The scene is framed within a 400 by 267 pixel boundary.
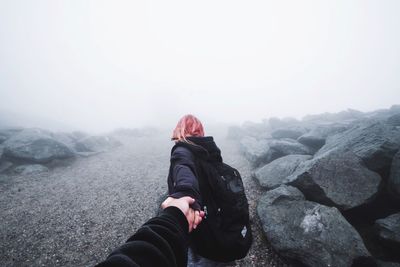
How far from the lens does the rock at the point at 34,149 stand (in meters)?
17.5

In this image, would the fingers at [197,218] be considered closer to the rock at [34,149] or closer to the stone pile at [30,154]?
the stone pile at [30,154]

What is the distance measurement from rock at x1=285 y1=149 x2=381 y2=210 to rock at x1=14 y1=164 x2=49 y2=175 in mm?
18607

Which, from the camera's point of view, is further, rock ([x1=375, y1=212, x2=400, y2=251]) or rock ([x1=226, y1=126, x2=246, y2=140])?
rock ([x1=226, y1=126, x2=246, y2=140])

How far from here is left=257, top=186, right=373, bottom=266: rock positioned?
6086mm

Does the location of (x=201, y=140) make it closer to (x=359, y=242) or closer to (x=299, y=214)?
(x=299, y=214)

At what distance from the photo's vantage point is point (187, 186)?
2867 mm

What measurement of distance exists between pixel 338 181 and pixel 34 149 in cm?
2244

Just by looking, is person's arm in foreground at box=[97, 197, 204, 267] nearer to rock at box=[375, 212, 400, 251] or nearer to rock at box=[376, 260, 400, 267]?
rock at box=[376, 260, 400, 267]

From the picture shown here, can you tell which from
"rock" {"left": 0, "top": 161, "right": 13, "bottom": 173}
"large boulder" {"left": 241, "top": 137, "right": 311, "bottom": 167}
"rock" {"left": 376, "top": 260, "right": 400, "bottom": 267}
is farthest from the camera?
"rock" {"left": 0, "top": 161, "right": 13, "bottom": 173}

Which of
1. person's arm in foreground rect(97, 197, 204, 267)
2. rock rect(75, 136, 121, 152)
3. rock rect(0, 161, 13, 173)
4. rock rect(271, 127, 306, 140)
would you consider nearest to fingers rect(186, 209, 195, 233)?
person's arm in foreground rect(97, 197, 204, 267)

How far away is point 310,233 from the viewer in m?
6.71

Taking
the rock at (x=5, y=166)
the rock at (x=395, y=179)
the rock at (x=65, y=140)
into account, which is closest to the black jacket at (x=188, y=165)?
the rock at (x=395, y=179)

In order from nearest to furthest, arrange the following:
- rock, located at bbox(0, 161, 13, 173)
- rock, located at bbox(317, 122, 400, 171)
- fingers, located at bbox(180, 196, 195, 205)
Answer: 1. fingers, located at bbox(180, 196, 195, 205)
2. rock, located at bbox(317, 122, 400, 171)
3. rock, located at bbox(0, 161, 13, 173)

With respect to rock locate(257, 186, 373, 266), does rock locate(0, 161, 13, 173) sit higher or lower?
lower
